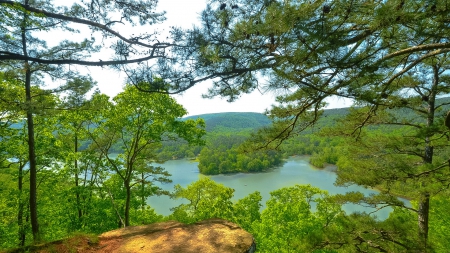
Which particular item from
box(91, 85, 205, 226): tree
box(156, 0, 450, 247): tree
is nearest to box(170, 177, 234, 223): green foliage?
box(91, 85, 205, 226): tree

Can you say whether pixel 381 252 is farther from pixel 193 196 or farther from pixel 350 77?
pixel 193 196

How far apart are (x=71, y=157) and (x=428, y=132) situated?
6788 millimetres

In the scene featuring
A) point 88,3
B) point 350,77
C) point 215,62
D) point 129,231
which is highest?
point 88,3

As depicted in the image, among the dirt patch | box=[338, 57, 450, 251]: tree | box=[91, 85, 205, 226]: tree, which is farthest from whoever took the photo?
box=[91, 85, 205, 226]: tree

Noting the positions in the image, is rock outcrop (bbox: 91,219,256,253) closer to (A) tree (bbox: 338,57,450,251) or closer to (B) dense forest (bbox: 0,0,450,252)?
(B) dense forest (bbox: 0,0,450,252)

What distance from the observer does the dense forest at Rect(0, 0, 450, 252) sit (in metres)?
2.07

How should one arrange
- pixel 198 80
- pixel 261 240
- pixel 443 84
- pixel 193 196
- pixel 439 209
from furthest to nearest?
1. pixel 193 196
2. pixel 261 240
3. pixel 439 209
4. pixel 443 84
5. pixel 198 80

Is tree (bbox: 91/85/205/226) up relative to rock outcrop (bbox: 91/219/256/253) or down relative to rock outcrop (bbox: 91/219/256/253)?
up

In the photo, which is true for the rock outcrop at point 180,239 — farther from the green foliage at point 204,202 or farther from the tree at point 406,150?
the green foliage at point 204,202

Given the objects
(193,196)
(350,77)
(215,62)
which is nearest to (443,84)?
(350,77)

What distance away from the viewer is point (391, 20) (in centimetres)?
171

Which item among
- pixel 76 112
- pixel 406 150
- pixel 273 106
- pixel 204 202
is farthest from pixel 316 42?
pixel 204 202

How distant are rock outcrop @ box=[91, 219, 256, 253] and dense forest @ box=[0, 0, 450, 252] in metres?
1.41

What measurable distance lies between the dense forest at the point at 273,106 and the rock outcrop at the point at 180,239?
1413 mm
